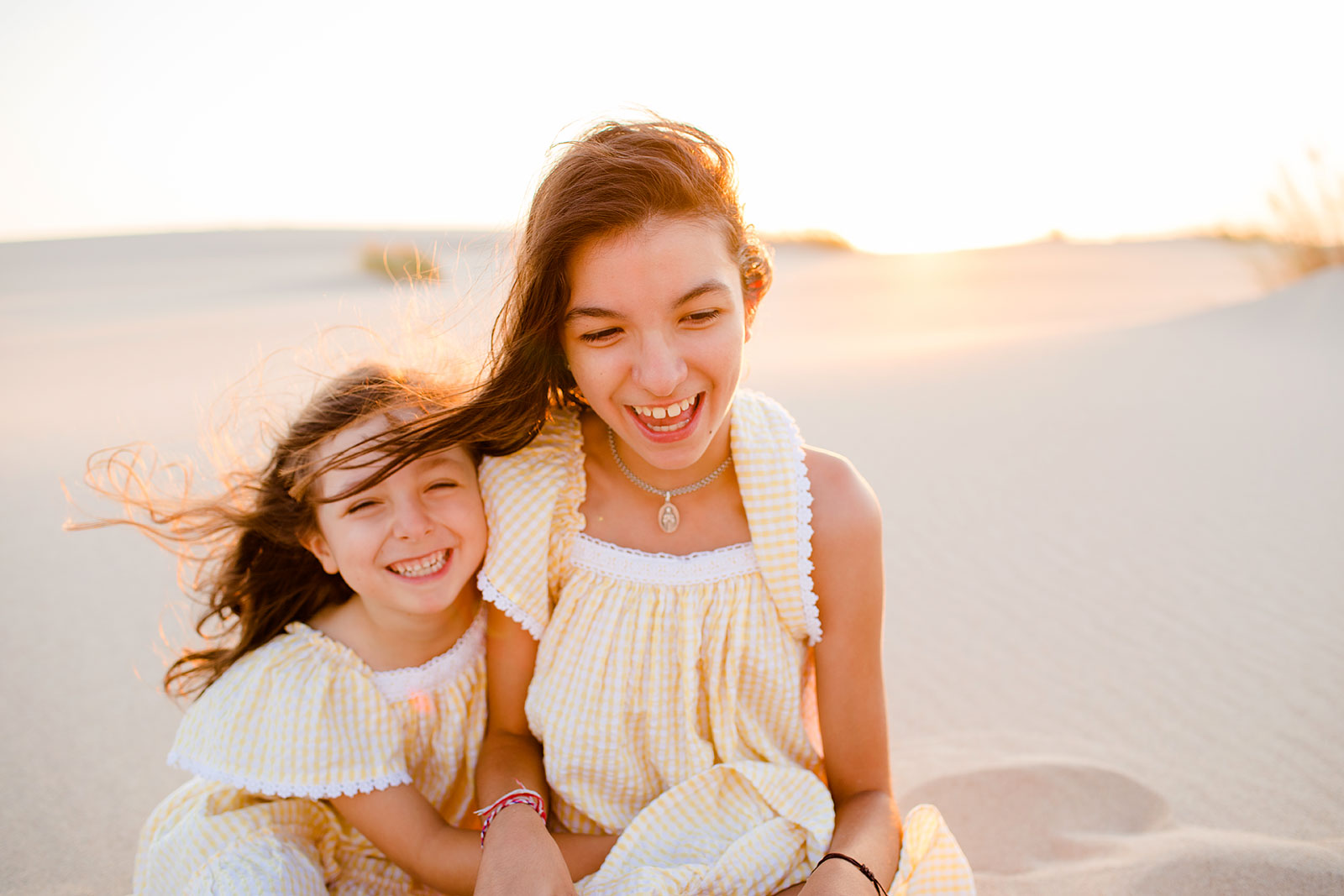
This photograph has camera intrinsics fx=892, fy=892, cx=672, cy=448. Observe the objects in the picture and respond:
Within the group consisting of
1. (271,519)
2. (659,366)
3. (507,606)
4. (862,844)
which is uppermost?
(659,366)

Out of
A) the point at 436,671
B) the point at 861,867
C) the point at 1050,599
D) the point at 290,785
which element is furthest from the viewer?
the point at 1050,599

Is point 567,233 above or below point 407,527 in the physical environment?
above

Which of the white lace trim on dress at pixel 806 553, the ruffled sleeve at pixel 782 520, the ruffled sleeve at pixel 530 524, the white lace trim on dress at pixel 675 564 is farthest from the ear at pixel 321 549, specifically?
the white lace trim on dress at pixel 806 553

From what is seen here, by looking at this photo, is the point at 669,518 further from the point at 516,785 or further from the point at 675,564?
the point at 516,785

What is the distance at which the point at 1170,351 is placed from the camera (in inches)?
304

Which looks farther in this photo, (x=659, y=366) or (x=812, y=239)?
(x=812, y=239)

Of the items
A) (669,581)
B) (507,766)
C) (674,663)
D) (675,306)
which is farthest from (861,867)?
(675,306)

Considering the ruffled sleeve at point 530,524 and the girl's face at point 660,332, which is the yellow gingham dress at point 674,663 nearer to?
the ruffled sleeve at point 530,524

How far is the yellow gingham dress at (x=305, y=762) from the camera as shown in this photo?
81.4 inches

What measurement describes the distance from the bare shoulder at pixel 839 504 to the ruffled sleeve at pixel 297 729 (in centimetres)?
117

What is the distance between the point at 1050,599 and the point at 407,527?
2995 mm

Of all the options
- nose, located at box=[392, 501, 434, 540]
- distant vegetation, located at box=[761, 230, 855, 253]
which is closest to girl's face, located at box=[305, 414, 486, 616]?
nose, located at box=[392, 501, 434, 540]

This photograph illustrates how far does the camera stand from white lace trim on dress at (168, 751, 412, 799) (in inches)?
81.2

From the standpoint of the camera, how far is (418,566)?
2176 millimetres
